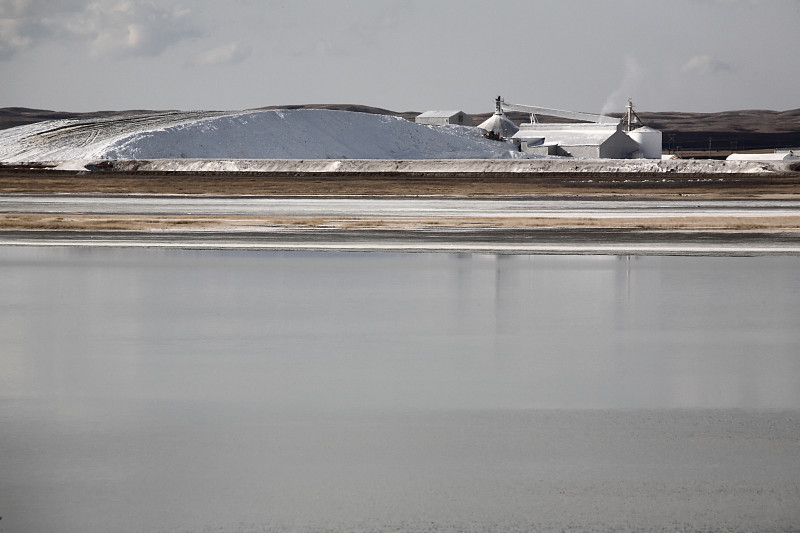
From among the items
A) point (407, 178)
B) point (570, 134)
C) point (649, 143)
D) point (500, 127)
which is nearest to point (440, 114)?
point (500, 127)

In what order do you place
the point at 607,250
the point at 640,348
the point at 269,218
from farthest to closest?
the point at 269,218
the point at 607,250
the point at 640,348

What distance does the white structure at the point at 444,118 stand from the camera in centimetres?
12775

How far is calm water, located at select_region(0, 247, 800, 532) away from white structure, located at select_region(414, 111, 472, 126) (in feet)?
374

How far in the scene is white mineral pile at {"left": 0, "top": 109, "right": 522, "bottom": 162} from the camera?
9175cm

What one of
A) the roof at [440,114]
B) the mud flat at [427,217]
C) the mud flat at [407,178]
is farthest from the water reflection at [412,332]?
the roof at [440,114]

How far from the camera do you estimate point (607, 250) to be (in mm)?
20688

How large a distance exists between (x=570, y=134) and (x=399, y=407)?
103 m

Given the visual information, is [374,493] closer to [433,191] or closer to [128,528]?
[128,528]

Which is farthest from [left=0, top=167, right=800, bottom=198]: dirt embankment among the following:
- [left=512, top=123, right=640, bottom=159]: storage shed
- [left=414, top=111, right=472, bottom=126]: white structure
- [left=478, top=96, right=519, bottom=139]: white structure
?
[left=414, top=111, right=472, bottom=126]: white structure

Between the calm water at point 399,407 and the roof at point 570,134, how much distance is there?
3568 inches

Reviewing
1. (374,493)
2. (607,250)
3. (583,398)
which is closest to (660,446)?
(583,398)

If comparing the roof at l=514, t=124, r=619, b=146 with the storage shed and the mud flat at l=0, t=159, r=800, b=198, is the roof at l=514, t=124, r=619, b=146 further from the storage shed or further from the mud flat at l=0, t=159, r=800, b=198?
the mud flat at l=0, t=159, r=800, b=198

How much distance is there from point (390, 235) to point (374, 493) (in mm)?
18204

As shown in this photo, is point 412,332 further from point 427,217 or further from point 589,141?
point 589,141
